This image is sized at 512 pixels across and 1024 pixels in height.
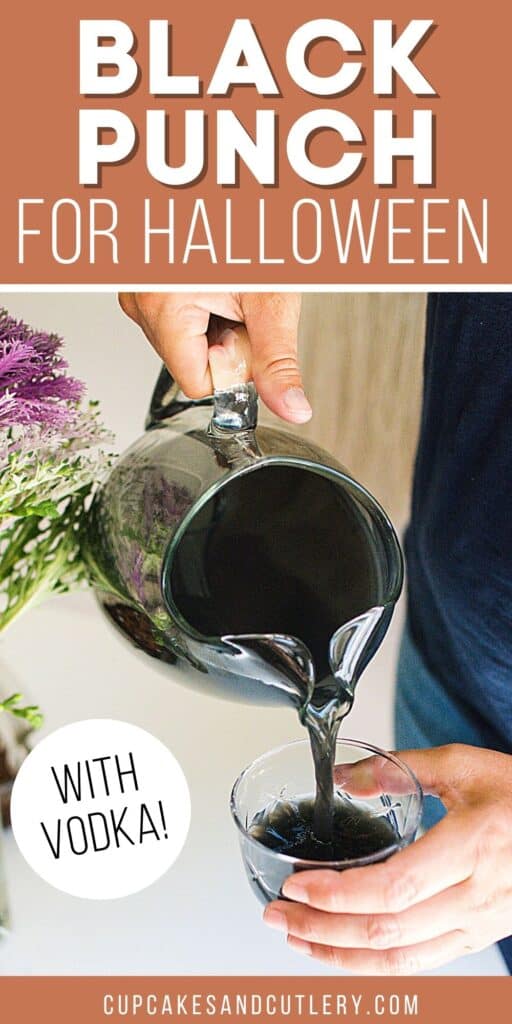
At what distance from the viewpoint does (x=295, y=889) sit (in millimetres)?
381

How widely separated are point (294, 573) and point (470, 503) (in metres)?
0.18

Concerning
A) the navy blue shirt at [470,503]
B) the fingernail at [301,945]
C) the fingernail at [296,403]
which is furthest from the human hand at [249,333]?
the fingernail at [301,945]

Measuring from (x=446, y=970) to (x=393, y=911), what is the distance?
0.16 m

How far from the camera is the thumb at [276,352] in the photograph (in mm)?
443

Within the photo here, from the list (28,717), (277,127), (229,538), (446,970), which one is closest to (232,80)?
(277,127)

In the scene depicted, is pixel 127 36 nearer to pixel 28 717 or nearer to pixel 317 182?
pixel 317 182

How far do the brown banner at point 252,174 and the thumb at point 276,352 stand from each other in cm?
2

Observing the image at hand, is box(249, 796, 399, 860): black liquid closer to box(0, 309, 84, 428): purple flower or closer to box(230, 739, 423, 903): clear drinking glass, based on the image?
box(230, 739, 423, 903): clear drinking glass

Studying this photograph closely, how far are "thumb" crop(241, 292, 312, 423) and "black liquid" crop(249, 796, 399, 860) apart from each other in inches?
6.5

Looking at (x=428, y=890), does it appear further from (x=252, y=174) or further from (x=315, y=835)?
(x=252, y=174)
